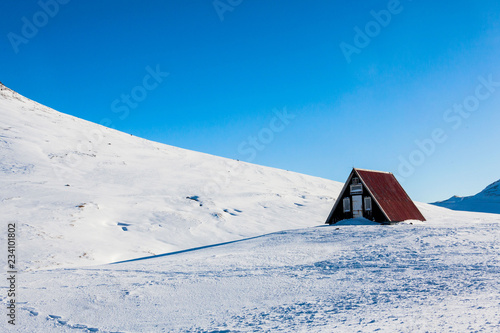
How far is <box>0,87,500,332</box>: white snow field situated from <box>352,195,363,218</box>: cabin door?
113 cm

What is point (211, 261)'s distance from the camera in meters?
16.4

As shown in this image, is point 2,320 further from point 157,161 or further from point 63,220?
point 157,161

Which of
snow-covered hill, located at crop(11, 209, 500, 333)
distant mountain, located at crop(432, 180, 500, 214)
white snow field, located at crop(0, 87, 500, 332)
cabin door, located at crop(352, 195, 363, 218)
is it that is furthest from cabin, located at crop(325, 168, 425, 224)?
distant mountain, located at crop(432, 180, 500, 214)

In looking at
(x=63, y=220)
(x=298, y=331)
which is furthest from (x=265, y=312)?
(x=63, y=220)

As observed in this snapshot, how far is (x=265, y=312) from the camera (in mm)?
9328

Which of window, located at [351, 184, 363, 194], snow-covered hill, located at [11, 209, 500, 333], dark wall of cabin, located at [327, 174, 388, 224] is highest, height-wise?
window, located at [351, 184, 363, 194]

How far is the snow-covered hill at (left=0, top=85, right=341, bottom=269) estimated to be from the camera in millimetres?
24516

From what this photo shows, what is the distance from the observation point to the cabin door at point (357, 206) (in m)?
28.5

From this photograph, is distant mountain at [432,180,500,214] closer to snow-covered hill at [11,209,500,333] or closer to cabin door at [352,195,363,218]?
cabin door at [352,195,363,218]

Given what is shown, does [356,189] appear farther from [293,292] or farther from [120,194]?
[120,194]

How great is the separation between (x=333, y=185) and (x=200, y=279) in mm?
49369

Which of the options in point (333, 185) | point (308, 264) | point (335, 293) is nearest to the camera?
point (335, 293)

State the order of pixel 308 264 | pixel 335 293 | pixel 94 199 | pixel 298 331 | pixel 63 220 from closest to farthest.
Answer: pixel 298 331
pixel 335 293
pixel 308 264
pixel 63 220
pixel 94 199

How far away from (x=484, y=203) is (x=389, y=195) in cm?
5606
